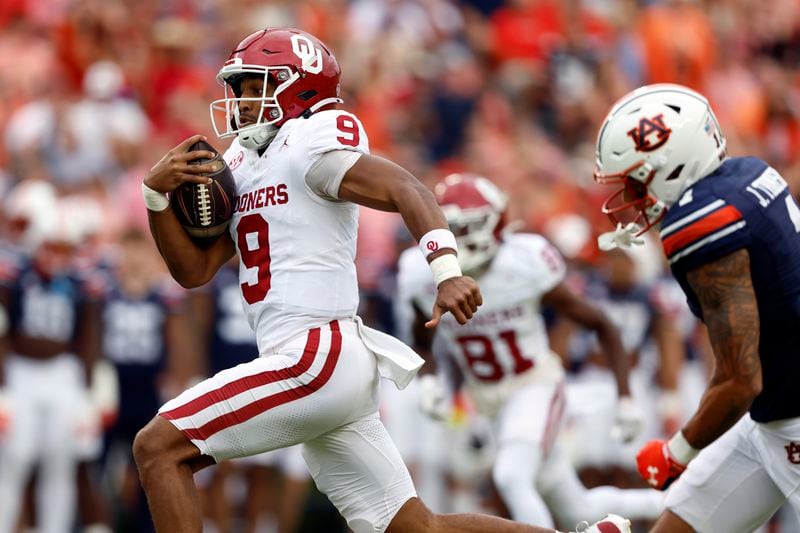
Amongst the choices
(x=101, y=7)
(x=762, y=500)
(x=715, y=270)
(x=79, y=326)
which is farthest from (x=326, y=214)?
(x=101, y=7)

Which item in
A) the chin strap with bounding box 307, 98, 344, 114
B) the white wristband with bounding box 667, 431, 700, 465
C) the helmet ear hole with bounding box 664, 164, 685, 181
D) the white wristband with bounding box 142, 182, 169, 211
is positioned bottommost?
the white wristband with bounding box 667, 431, 700, 465

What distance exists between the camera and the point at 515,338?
22.4 ft

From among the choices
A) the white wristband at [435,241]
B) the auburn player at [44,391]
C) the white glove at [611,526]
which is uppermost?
the white wristband at [435,241]

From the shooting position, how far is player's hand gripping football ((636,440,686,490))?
16.3 feet

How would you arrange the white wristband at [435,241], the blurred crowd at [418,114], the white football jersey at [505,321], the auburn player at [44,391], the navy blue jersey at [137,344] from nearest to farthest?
the white wristband at [435,241], the white football jersey at [505,321], the auburn player at [44,391], the navy blue jersey at [137,344], the blurred crowd at [418,114]

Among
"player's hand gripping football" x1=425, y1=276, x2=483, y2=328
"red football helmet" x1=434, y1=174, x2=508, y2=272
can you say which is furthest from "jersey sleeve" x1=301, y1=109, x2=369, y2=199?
"red football helmet" x1=434, y1=174, x2=508, y2=272

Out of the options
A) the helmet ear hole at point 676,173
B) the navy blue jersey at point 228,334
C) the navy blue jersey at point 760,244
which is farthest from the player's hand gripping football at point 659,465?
the navy blue jersey at point 228,334

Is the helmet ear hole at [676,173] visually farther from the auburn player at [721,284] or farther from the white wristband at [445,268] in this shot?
the white wristband at [445,268]

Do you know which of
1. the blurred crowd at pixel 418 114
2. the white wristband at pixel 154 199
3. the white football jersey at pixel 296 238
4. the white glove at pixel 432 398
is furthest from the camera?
the blurred crowd at pixel 418 114

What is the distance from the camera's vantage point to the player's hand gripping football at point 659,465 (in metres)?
4.96

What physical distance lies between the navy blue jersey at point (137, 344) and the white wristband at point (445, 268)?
4.81m

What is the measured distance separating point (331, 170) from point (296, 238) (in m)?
0.27

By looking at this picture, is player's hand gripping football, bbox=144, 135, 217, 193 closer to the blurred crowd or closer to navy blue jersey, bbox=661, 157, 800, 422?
navy blue jersey, bbox=661, 157, 800, 422

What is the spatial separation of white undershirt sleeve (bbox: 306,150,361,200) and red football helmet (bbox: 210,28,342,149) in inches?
12.2
